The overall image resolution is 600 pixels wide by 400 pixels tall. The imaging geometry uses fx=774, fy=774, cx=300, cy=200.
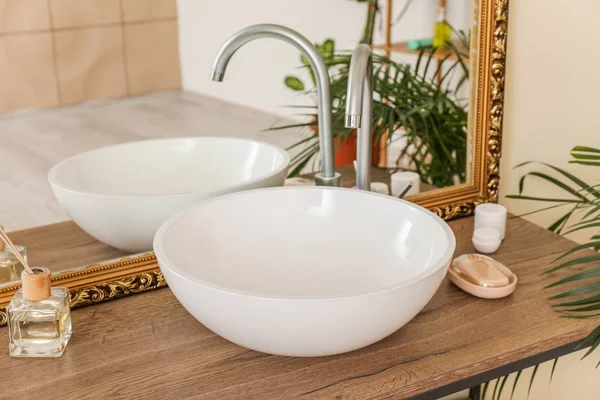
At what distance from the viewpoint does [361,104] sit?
49.4 inches

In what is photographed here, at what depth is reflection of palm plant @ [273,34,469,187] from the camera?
4.98ft

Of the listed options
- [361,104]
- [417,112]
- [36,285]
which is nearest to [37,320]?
[36,285]

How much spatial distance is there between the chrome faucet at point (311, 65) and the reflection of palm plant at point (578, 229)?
0.44 meters

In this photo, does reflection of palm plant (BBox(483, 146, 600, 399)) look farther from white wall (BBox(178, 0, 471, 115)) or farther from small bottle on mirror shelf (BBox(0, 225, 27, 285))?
small bottle on mirror shelf (BBox(0, 225, 27, 285))

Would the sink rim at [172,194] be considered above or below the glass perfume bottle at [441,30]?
below

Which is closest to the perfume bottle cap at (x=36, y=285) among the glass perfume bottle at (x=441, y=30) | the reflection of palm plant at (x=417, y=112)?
the reflection of palm plant at (x=417, y=112)

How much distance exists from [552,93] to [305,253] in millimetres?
671

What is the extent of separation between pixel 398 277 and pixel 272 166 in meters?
0.36

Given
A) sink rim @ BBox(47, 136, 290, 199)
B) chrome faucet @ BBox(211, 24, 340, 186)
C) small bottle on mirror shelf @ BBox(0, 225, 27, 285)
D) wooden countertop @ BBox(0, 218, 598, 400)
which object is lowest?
wooden countertop @ BBox(0, 218, 598, 400)

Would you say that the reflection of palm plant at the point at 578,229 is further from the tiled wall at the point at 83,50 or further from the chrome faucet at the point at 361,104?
the tiled wall at the point at 83,50

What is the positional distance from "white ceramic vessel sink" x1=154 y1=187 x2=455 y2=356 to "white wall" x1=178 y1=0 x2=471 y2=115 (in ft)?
0.70

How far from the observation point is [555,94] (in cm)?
162

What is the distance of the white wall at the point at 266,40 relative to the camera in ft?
4.48

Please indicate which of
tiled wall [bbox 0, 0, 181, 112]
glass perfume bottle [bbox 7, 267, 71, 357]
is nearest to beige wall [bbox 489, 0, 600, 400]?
tiled wall [bbox 0, 0, 181, 112]
